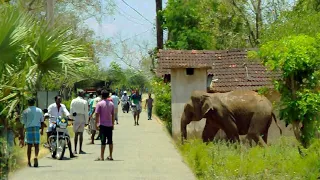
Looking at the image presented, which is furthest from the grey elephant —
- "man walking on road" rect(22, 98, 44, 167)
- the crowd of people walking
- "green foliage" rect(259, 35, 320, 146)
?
"man walking on road" rect(22, 98, 44, 167)

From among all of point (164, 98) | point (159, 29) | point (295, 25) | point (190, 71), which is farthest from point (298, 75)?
point (159, 29)

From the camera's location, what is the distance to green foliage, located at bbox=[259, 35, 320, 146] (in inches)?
758

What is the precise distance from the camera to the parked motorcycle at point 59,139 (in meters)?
18.9

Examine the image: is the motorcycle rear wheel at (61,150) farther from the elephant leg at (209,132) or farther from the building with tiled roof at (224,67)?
the building with tiled roof at (224,67)

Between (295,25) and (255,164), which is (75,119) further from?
(295,25)

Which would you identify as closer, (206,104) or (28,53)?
(28,53)

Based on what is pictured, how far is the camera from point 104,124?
1858 cm

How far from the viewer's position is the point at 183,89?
86.0 ft

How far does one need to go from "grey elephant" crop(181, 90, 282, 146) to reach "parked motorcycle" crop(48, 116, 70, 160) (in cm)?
586

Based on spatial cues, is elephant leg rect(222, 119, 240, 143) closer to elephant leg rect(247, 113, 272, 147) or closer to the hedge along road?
elephant leg rect(247, 113, 272, 147)

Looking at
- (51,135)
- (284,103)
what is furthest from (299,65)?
(51,135)

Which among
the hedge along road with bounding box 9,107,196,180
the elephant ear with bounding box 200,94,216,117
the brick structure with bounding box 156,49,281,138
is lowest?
the hedge along road with bounding box 9,107,196,180

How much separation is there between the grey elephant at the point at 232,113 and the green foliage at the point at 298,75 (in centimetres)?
357

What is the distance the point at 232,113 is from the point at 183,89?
2.96m
